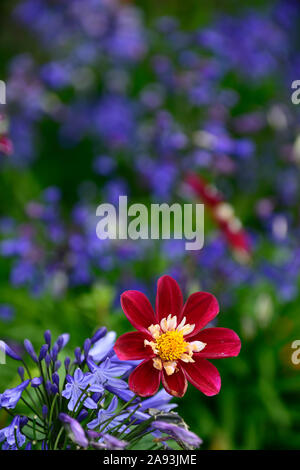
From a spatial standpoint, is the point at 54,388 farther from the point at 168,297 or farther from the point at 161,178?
the point at 161,178

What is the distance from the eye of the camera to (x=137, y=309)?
82 centimetres

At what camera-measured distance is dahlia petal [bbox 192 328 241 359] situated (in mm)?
809

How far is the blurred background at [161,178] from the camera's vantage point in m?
1.81

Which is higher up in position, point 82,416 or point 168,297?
point 168,297

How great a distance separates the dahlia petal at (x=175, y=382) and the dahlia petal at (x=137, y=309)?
8 cm

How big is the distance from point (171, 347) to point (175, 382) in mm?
53

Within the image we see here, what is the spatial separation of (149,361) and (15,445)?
25 cm

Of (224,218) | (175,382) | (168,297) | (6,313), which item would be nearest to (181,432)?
(175,382)

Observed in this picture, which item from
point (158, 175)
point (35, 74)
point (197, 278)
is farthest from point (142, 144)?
point (197, 278)

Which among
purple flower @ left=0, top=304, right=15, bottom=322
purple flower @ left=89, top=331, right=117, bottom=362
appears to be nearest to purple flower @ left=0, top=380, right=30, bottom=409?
purple flower @ left=89, top=331, right=117, bottom=362

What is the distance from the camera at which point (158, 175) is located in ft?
6.86

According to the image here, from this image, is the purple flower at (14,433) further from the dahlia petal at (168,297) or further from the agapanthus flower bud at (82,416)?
the dahlia petal at (168,297)

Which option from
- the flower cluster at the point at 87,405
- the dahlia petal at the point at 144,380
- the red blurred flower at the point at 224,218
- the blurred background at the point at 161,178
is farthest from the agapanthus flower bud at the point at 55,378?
the red blurred flower at the point at 224,218
